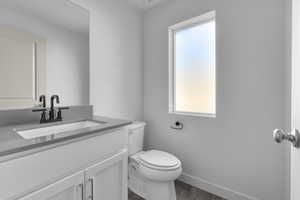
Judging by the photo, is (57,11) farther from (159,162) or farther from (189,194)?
(189,194)

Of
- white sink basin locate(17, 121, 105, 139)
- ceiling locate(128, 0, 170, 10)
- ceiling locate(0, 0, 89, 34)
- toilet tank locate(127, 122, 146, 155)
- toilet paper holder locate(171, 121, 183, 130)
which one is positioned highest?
ceiling locate(128, 0, 170, 10)

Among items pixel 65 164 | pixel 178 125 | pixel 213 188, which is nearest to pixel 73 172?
pixel 65 164

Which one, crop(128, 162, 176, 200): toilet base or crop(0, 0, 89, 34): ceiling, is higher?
crop(0, 0, 89, 34): ceiling

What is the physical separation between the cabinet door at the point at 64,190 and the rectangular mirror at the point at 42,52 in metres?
0.75

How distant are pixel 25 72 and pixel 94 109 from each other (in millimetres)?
680

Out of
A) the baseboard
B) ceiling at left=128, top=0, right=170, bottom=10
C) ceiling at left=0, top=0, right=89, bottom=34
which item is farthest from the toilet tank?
ceiling at left=128, top=0, right=170, bottom=10

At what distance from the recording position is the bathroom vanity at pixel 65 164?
2.05ft

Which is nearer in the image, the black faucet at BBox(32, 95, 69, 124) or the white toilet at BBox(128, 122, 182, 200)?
the black faucet at BBox(32, 95, 69, 124)

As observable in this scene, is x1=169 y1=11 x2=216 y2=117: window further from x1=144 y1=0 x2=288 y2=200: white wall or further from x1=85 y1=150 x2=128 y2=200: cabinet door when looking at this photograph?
x1=85 y1=150 x2=128 y2=200: cabinet door

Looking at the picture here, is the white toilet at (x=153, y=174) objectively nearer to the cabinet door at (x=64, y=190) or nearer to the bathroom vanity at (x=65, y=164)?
the bathroom vanity at (x=65, y=164)

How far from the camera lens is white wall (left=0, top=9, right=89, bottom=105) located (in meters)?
1.16

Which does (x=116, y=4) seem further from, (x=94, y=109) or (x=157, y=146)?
(x=157, y=146)

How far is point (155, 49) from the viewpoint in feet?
6.86

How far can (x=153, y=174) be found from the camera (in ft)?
4.44
